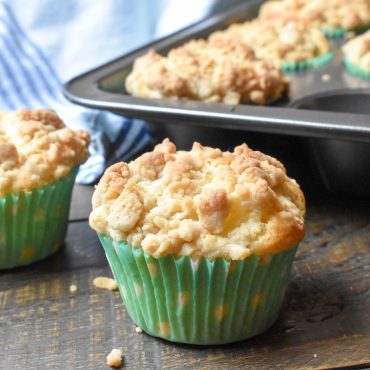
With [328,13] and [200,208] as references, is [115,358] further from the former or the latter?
[328,13]

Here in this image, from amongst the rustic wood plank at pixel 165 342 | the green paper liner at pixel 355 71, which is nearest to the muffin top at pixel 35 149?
the rustic wood plank at pixel 165 342

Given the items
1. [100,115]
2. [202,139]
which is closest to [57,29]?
[100,115]

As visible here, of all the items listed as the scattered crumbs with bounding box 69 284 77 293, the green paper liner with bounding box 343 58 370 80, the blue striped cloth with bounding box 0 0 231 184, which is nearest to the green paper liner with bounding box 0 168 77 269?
the scattered crumbs with bounding box 69 284 77 293

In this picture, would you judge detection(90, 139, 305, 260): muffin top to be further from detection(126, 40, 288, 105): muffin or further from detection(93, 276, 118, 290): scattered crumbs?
detection(126, 40, 288, 105): muffin

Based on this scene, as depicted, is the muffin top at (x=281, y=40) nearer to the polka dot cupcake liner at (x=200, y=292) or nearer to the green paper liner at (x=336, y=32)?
the green paper liner at (x=336, y=32)

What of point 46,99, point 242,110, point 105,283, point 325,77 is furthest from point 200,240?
point 46,99
